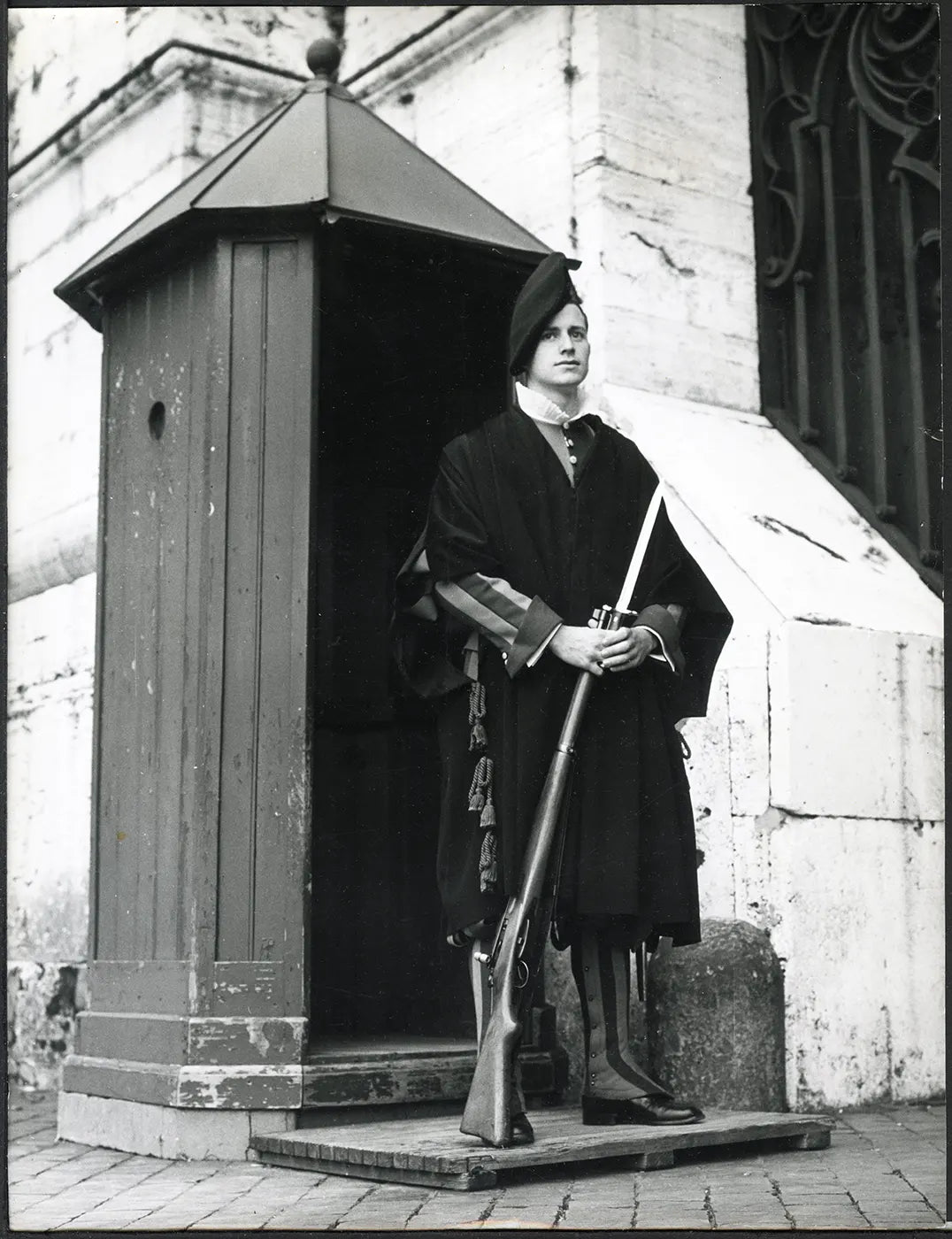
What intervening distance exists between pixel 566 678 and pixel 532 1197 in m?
1.19

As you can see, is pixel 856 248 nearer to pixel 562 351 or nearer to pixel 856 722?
pixel 856 722

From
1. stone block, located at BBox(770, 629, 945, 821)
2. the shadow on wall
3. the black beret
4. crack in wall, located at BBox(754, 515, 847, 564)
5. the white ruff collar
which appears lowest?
the shadow on wall

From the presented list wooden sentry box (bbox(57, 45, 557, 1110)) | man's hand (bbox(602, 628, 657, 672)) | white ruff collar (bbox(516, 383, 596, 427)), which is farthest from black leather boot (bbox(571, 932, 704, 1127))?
white ruff collar (bbox(516, 383, 596, 427))

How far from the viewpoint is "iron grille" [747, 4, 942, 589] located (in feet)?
19.1

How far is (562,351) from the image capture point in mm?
4355

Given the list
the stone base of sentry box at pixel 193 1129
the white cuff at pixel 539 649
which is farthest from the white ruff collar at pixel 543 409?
the stone base of sentry box at pixel 193 1129

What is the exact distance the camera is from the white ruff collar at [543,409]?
14.5 feet

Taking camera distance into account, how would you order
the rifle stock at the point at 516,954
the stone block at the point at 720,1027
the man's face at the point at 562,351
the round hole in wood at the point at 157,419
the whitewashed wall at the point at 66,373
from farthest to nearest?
the whitewashed wall at the point at 66,373
the round hole in wood at the point at 157,419
the stone block at the point at 720,1027
the man's face at the point at 562,351
the rifle stock at the point at 516,954

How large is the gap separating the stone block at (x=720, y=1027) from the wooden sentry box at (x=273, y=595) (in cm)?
63

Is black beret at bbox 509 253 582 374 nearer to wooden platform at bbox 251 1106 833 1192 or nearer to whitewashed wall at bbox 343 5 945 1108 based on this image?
whitewashed wall at bbox 343 5 945 1108

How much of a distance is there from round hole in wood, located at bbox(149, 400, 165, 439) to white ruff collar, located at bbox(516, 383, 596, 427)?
3.52 feet

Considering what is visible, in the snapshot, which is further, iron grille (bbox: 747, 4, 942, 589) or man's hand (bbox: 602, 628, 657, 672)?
iron grille (bbox: 747, 4, 942, 589)

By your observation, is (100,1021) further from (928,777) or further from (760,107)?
(760,107)

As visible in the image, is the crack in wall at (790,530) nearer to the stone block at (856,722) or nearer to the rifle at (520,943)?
the stone block at (856,722)
